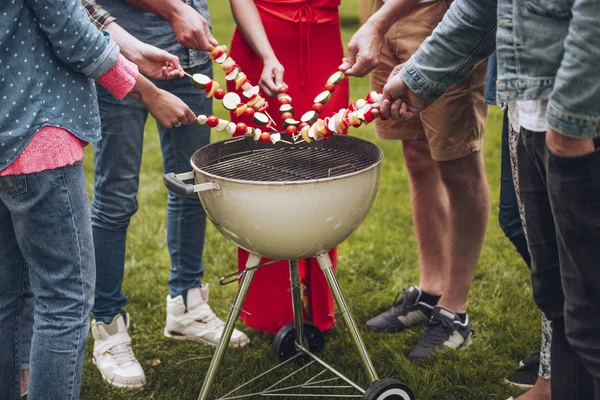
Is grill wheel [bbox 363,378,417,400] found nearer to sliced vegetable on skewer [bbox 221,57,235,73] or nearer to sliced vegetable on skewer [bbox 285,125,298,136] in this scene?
sliced vegetable on skewer [bbox 285,125,298,136]

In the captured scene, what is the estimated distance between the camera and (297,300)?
9.70ft

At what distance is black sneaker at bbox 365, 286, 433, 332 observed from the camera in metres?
3.50

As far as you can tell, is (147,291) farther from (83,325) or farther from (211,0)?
(211,0)

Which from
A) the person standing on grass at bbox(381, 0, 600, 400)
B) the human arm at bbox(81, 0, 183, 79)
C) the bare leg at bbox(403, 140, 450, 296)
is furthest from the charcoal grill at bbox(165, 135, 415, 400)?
the bare leg at bbox(403, 140, 450, 296)

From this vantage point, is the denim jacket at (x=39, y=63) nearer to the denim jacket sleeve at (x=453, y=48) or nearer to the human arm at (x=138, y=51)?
the human arm at (x=138, y=51)

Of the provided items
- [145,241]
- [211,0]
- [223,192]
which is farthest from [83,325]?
[211,0]

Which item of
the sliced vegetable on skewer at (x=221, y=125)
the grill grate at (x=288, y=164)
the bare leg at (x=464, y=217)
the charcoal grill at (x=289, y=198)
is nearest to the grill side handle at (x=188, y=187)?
the charcoal grill at (x=289, y=198)

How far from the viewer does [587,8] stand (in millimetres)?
1581

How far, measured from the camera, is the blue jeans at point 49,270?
2.14 meters

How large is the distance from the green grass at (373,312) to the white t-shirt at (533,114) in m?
1.37

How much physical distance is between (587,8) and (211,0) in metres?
15.2

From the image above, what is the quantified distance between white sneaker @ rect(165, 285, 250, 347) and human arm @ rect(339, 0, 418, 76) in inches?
51.4

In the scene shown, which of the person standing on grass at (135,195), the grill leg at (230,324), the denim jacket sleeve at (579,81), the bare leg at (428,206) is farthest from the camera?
the bare leg at (428,206)

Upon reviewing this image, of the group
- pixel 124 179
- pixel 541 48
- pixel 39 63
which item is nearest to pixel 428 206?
pixel 124 179
